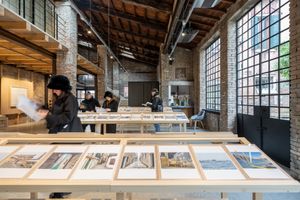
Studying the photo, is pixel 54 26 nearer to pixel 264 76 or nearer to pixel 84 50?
pixel 264 76

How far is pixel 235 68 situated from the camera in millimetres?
8297

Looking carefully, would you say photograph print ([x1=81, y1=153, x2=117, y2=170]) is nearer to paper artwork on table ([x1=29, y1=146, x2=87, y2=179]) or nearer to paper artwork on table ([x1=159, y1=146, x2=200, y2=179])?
paper artwork on table ([x1=29, y1=146, x2=87, y2=179])

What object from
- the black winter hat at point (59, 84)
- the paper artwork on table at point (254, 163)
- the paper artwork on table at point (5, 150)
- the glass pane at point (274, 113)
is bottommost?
the paper artwork on table at point (254, 163)

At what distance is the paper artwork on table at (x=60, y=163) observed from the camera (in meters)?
1.74

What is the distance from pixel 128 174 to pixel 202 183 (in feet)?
1.56

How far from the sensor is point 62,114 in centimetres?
307

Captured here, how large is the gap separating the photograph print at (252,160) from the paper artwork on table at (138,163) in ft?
2.10

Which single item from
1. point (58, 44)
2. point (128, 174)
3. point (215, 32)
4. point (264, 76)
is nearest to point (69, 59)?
point (58, 44)

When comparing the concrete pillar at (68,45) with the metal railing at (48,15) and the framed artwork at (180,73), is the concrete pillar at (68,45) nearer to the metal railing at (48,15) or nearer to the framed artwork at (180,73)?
the metal railing at (48,15)

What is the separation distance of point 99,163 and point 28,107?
1505 mm

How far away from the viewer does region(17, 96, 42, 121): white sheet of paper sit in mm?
2920

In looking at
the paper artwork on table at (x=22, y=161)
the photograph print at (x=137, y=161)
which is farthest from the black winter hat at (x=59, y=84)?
the photograph print at (x=137, y=161)

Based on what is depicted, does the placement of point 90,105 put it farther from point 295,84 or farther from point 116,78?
point 116,78

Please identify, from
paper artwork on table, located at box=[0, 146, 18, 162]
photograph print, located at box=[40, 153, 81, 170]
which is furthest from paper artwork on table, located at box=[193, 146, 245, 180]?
paper artwork on table, located at box=[0, 146, 18, 162]
